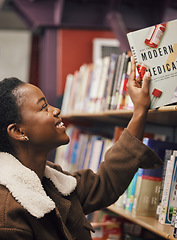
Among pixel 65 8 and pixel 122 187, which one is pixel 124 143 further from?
pixel 65 8

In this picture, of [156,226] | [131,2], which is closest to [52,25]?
[131,2]

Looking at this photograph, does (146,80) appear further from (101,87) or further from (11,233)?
(101,87)

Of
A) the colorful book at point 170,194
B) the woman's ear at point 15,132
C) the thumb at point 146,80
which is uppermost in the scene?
the thumb at point 146,80

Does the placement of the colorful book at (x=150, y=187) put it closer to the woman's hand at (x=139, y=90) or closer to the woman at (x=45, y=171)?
the woman at (x=45, y=171)

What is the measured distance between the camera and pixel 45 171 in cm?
147

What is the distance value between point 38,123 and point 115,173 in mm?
385

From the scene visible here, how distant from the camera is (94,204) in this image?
1526 mm

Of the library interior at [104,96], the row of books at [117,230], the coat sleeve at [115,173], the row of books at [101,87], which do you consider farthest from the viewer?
the row of books at [117,230]

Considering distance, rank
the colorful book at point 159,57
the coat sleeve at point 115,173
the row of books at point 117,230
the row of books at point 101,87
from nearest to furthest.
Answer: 1. the colorful book at point 159,57
2. the coat sleeve at point 115,173
3. the row of books at point 101,87
4. the row of books at point 117,230

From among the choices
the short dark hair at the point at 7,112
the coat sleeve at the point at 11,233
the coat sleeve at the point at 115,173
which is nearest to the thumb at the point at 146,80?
the coat sleeve at the point at 115,173

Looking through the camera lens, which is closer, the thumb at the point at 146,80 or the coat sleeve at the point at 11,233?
the coat sleeve at the point at 11,233

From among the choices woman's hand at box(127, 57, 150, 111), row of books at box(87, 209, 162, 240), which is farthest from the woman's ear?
row of books at box(87, 209, 162, 240)

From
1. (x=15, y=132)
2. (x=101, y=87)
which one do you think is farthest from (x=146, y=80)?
(x=101, y=87)

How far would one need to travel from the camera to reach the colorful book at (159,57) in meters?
1.29
